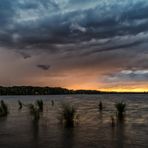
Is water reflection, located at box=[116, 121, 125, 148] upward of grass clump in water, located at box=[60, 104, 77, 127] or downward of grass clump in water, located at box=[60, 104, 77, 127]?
downward

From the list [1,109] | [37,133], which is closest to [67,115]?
[37,133]

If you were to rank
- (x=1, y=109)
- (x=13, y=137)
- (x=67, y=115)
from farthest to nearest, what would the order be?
(x=1, y=109), (x=67, y=115), (x=13, y=137)

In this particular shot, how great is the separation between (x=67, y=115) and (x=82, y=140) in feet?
20.4

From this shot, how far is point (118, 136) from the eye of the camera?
21797 mm

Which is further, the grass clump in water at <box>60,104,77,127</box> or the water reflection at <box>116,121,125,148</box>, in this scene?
the grass clump in water at <box>60,104,77,127</box>

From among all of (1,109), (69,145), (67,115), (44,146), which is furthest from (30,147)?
(1,109)

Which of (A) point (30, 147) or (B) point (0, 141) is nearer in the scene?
(A) point (30, 147)

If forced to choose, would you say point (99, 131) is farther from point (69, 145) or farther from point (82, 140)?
point (69, 145)

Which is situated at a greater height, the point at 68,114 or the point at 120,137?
the point at 68,114

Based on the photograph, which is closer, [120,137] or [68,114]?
[120,137]

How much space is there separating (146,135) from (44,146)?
316 inches

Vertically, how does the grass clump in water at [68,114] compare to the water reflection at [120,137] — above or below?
above

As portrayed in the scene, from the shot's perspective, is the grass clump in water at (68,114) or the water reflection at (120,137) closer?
the water reflection at (120,137)

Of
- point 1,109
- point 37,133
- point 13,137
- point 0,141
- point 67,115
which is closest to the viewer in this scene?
point 0,141
